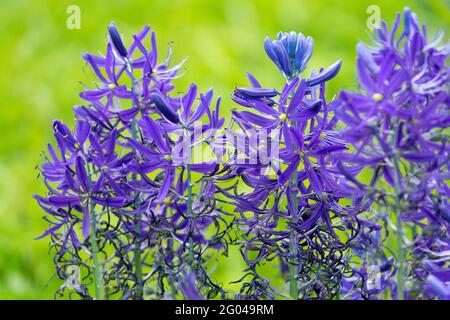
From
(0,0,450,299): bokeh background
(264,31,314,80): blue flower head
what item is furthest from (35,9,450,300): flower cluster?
(0,0,450,299): bokeh background

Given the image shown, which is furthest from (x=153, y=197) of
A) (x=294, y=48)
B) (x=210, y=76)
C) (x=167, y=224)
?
(x=210, y=76)

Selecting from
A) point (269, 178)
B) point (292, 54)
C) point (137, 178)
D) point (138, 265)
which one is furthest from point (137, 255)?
point (292, 54)

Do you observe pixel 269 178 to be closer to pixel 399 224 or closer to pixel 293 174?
pixel 293 174

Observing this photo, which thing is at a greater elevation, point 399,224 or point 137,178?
point 137,178

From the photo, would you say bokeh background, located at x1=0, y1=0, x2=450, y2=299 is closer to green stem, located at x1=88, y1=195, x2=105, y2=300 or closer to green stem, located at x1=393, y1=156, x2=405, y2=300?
green stem, located at x1=88, y1=195, x2=105, y2=300

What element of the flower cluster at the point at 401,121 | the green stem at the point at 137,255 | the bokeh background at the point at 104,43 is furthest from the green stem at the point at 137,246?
the bokeh background at the point at 104,43

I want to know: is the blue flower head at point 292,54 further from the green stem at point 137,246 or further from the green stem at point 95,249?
the green stem at point 95,249
